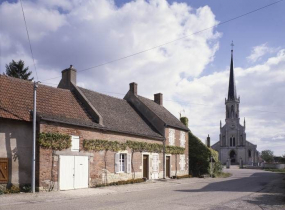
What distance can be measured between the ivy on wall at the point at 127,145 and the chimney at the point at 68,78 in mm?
5458

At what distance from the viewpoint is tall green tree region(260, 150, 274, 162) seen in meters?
107

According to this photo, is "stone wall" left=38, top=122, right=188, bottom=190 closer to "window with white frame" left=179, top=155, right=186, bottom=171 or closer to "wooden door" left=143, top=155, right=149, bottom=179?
"wooden door" left=143, top=155, right=149, bottom=179

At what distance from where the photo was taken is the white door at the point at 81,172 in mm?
18031

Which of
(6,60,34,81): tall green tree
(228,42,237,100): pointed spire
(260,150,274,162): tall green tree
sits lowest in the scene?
(260,150,274,162): tall green tree

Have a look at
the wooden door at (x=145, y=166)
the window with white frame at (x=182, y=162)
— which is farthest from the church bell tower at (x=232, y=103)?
the wooden door at (x=145, y=166)

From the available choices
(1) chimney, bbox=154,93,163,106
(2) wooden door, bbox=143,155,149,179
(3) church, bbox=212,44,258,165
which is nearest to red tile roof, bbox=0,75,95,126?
(2) wooden door, bbox=143,155,149,179

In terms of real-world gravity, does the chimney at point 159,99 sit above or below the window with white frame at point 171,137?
above

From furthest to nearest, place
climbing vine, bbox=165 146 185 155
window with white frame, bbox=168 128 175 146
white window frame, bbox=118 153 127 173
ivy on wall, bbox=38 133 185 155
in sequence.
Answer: window with white frame, bbox=168 128 175 146
climbing vine, bbox=165 146 185 155
white window frame, bbox=118 153 127 173
ivy on wall, bbox=38 133 185 155

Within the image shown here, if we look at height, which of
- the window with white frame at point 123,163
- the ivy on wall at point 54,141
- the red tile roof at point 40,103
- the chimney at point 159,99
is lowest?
the window with white frame at point 123,163

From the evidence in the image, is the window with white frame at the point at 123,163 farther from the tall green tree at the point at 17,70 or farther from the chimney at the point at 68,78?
the tall green tree at the point at 17,70

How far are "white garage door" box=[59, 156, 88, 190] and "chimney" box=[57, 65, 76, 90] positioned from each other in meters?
6.60

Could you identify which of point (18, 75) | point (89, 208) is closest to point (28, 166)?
point (89, 208)

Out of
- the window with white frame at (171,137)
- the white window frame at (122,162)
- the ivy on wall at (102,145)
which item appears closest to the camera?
the ivy on wall at (102,145)

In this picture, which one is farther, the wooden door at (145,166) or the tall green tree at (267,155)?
the tall green tree at (267,155)
